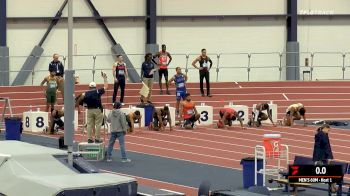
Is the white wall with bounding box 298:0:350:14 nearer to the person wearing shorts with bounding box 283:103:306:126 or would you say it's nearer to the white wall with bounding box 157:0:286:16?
the white wall with bounding box 157:0:286:16

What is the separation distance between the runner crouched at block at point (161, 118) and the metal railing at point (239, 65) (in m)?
10.3

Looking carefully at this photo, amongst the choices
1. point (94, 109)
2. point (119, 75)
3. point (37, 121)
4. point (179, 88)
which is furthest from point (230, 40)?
point (94, 109)

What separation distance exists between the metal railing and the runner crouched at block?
1030 cm

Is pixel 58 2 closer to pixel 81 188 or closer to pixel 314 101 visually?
pixel 314 101

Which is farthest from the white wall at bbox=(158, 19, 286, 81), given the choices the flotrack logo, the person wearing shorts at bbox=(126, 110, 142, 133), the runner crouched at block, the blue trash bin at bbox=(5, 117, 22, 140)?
the blue trash bin at bbox=(5, 117, 22, 140)

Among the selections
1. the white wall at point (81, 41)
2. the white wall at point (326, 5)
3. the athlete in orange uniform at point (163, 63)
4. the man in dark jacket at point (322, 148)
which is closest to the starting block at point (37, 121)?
the athlete in orange uniform at point (163, 63)

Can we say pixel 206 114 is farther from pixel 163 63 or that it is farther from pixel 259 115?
pixel 163 63

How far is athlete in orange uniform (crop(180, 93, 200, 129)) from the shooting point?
116ft

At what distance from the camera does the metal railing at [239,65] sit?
147 feet

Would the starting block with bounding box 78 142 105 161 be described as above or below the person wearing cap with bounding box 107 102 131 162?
below

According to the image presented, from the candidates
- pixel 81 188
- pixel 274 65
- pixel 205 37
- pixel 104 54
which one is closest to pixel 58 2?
pixel 104 54

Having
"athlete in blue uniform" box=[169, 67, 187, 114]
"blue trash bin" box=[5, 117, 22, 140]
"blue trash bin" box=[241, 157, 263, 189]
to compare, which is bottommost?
"blue trash bin" box=[241, 157, 263, 189]

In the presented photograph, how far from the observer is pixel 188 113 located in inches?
1393

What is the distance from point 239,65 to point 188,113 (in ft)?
42.0
